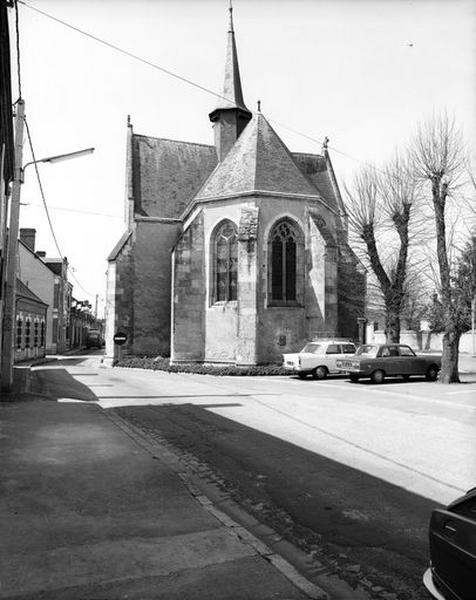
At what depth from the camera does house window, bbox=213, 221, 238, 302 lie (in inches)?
1054

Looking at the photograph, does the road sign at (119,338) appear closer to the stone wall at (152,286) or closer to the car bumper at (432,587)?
the stone wall at (152,286)

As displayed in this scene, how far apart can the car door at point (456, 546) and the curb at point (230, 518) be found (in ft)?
3.44

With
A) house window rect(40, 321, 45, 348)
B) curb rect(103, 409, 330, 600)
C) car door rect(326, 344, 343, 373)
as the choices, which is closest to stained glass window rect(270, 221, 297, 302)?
car door rect(326, 344, 343, 373)

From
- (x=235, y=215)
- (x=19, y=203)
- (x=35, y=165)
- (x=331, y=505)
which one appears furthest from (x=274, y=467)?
(x=235, y=215)

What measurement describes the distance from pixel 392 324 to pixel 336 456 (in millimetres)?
17818

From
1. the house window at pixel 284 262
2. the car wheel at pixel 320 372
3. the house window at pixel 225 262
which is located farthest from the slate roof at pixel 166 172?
the car wheel at pixel 320 372

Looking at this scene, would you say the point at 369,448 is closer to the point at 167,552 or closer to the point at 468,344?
the point at 167,552

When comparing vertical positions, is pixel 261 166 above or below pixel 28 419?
above

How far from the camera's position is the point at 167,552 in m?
4.16

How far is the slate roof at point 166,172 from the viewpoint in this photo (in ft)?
104

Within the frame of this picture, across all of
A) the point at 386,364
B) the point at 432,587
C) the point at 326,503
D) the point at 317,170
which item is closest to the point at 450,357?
the point at 386,364

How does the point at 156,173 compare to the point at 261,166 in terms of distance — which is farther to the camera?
the point at 156,173

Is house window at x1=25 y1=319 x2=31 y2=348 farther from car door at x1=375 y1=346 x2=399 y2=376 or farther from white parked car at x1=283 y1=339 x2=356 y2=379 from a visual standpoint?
car door at x1=375 y1=346 x2=399 y2=376

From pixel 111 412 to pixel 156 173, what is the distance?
2381 cm
